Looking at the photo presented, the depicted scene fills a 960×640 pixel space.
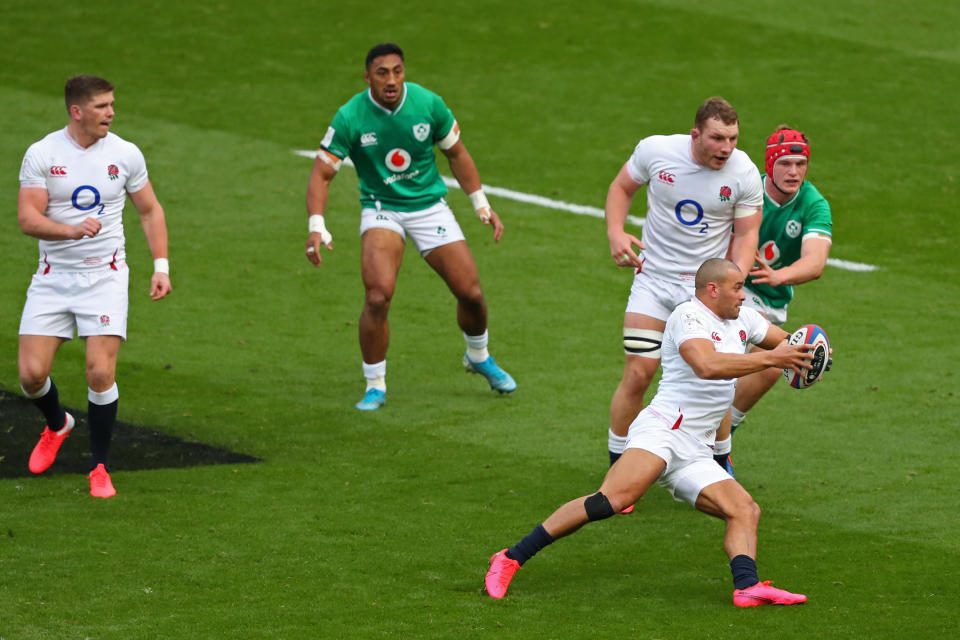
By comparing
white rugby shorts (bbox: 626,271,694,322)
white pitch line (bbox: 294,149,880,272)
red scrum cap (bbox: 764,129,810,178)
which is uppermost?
red scrum cap (bbox: 764,129,810,178)

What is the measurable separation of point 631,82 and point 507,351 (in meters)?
9.64

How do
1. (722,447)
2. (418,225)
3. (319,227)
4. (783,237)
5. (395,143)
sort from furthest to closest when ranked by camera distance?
(418,225), (395,143), (319,227), (783,237), (722,447)

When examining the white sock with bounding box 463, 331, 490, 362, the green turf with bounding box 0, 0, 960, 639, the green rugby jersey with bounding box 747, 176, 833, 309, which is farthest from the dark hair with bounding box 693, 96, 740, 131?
the white sock with bounding box 463, 331, 490, 362

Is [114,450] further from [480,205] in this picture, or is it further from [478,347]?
[480,205]

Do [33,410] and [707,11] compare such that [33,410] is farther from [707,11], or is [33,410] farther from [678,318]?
[707,11]

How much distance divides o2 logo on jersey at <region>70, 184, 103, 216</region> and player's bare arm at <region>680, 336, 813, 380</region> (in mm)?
3861

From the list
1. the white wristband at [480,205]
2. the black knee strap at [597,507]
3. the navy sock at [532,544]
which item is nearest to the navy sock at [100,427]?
the navy sock at [532,544]

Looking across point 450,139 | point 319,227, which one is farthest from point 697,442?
point 450,139

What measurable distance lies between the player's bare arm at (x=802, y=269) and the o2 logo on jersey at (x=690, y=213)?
1.29 ft

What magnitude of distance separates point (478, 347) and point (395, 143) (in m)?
1.73

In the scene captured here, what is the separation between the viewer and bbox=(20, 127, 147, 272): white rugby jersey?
Answer: 8.55m

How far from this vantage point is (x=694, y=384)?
7.16 metres

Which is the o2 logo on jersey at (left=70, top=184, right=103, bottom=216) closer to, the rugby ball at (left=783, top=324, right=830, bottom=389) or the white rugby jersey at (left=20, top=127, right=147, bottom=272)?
the white rugby jersey at (left=20, top=127, right=147, bottom=272)

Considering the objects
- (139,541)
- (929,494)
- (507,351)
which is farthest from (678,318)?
(507,351)
